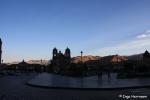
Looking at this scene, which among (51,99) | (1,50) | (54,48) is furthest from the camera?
(1,50)

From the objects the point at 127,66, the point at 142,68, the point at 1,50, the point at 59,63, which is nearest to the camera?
the point at 142,68

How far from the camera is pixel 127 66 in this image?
81062 millimetres

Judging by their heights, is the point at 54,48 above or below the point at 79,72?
above

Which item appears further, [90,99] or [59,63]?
[59,63]

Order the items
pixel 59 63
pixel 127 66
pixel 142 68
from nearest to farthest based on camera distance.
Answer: pixel 142 68 → pixel 127 66 → pixel 59 63

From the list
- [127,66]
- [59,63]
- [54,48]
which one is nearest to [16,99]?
[127,66]

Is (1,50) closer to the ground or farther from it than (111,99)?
farther from it

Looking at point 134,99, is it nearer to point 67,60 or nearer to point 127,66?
point 127,66

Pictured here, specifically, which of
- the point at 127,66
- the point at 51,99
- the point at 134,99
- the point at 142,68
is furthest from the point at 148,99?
the point at 127,66

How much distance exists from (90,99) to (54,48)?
118m

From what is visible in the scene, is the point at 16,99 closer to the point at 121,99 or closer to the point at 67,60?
the point at 121,99

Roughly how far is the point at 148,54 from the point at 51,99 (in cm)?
7657

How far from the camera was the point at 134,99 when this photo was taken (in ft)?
55.1

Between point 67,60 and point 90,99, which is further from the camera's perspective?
point 67,60
